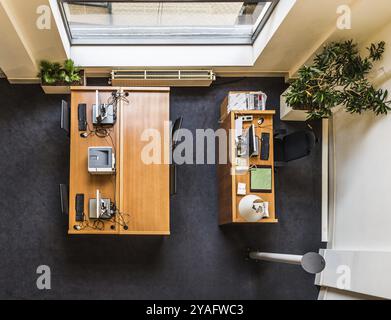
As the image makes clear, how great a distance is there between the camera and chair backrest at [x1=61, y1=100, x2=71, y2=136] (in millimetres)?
4441

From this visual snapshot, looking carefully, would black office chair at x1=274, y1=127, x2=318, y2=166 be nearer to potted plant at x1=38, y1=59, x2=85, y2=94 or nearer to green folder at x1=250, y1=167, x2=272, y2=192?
green folder at x1=250, y1=167, x2=272, y2=192

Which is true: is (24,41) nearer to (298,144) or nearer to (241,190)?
(241,190)

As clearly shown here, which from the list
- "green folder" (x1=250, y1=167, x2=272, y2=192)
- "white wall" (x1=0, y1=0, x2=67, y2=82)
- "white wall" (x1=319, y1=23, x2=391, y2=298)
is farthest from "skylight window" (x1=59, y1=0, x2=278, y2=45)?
"green folder" (x1=250, y1=167, x2=272, y2=192)

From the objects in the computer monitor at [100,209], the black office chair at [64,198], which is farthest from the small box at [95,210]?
the black office chair at [64,198]

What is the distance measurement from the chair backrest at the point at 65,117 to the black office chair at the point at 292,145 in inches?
86.2

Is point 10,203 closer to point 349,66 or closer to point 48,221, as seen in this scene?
point 48,221

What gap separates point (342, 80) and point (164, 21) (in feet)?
6.59

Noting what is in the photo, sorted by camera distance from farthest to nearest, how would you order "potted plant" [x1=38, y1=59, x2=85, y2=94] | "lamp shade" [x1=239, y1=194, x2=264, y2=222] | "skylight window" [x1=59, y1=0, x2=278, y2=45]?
1. "potted plant" [x1=38, y1=59, x2=85, y2=94]
2. "skylight window" [x1=59, y1=0, x2=278, y2=45]
3. "lamp shade" [x1=239, y1=194, x2=264, y2=222]

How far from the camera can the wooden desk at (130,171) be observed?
452 cm

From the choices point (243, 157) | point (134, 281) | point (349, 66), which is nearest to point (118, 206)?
point (134, 281)

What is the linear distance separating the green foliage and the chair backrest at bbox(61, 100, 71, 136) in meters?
0.47

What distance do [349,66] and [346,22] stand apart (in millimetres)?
399

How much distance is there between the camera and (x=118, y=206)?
451 cm

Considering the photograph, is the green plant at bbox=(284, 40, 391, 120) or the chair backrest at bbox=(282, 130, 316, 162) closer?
the green plant at bbox=(284, 40, 391, 120)
